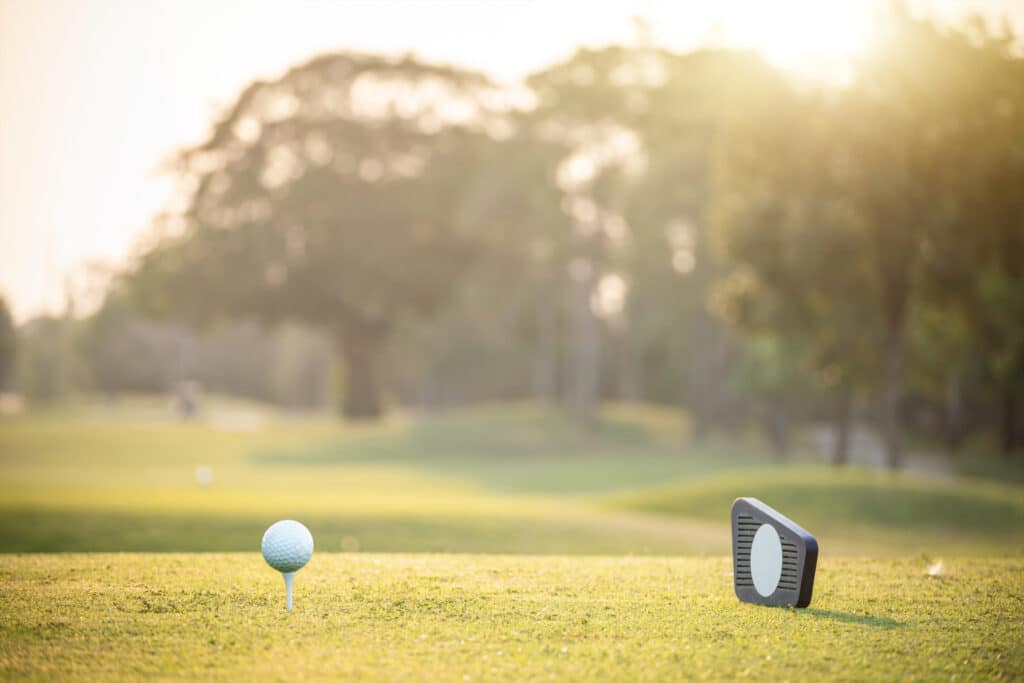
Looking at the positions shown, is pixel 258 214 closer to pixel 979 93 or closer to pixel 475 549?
pixel 979 93

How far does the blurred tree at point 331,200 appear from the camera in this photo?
5559 centimetres

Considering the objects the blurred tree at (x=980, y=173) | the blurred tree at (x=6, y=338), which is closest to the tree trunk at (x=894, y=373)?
the blurred tree at (x=980, y=173)

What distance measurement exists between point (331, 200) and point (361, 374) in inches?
432

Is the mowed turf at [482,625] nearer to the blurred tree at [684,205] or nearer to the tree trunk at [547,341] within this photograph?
the blurred tree at [684,205]

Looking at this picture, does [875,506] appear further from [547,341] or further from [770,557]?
[547,341]

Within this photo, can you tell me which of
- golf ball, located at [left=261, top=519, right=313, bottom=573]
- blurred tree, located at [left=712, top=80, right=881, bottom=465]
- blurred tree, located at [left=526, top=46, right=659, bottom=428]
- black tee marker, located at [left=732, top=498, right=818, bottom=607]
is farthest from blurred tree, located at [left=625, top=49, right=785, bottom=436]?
golf ball, located at [left=261, top=519, right=313, bottom=573]

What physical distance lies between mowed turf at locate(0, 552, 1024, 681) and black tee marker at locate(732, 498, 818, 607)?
0.17 meters

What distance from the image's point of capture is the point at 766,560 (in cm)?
868

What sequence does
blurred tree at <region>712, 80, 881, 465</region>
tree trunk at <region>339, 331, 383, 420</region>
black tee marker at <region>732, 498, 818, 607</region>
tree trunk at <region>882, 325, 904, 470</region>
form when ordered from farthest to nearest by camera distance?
1. tree trunk at <region>339, 331, 383, 420</region>
2. tree trunk at <region>882, 325, 904, 470</region>
3. blurred tree at <region>712, 80, 881, 465</region>
4. black tee marker at <region>732, 498, 818, 607</region>

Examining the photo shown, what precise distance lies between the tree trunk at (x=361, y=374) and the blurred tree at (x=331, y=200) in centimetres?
245

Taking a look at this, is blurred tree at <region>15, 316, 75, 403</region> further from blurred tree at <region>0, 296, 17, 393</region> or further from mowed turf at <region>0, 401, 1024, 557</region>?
mowed turf at <region>0, 401, 1024, 557</region>

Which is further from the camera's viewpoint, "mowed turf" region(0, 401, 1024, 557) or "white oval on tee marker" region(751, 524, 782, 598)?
"mowed turf" region(0, 401, 1024, 557)

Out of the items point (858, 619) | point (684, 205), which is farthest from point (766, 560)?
point (684, 205)

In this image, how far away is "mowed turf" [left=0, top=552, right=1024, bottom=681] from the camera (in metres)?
6.73
